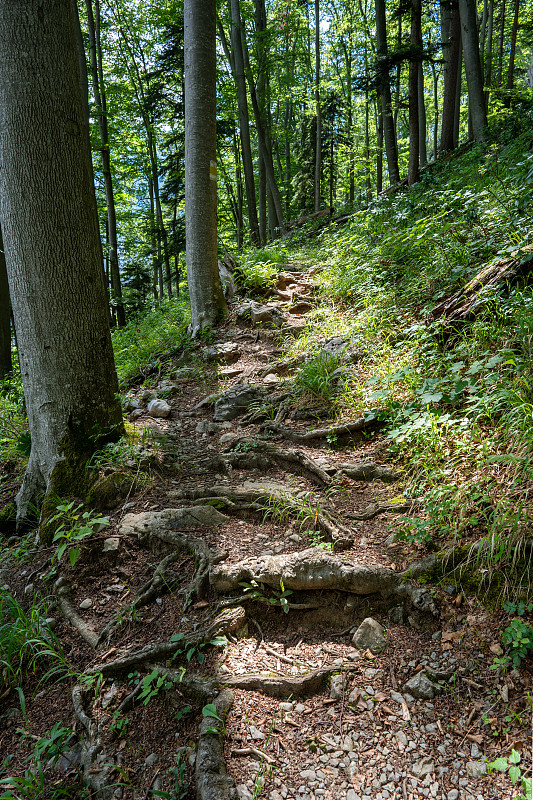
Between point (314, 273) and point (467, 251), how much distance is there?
13.0 ft

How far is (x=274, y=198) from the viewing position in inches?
622

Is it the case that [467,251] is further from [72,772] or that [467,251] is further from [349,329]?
[72,772]

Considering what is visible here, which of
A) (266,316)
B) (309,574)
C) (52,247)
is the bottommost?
(309,574)

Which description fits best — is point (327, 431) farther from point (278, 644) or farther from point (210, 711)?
point (210, 711)

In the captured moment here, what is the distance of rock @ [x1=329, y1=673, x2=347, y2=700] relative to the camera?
2076 mm

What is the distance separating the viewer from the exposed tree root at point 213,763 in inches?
67.1

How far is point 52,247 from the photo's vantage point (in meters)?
3.30

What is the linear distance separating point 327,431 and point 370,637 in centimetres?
192

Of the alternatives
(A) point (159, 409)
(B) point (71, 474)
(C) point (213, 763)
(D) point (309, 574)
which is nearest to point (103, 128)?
(A) point (159, 409)

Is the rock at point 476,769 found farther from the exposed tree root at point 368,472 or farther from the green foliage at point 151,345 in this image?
the green foliage at point 151,345

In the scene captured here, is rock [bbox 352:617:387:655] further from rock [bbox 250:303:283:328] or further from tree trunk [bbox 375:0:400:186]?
tree trunk [bbox 375:0:400:186]

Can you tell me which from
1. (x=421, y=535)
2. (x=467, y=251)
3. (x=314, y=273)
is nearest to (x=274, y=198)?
(x=314, y=273)

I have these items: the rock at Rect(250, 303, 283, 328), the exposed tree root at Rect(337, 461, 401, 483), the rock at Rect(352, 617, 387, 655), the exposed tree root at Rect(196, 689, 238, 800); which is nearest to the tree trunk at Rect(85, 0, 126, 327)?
the rock at Rect(250, 303, 283, 328)

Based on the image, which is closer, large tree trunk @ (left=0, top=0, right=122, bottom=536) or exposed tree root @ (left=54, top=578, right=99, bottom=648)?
exposed tree root @ (left=54, top=578, right=99, bottom=648)
